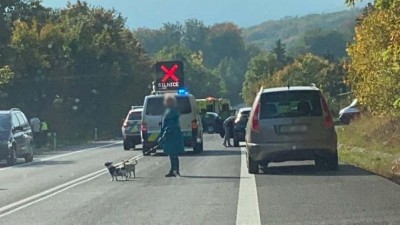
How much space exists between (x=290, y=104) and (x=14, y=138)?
1213cm

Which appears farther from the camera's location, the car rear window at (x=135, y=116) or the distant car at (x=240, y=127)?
the car rear window at (x=135, y=116)

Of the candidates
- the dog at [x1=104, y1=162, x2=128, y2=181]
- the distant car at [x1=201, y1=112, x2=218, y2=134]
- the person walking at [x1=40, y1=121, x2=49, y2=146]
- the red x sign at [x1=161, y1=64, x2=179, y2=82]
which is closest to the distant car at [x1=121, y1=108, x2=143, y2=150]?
the red x sign at [x1=161, y1=64, x2=179, y2=82]

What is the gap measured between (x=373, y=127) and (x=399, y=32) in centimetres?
1854

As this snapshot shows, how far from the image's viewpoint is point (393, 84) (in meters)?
35.8

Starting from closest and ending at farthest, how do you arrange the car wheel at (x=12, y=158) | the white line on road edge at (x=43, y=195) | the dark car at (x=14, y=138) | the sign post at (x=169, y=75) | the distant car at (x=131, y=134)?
the white line on road edge at (x=43, y=195) < the dark car at (x=14, y=138) < the car wheel at (x=12, y=158) < the distant car at (x=131, y=134) < the sign post at (x=169, y=75)

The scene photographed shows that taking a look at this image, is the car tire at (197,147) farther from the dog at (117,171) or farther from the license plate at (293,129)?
the license plate at (293,129)

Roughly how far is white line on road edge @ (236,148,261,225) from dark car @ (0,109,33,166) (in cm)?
1133

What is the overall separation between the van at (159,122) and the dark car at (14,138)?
3692 mm

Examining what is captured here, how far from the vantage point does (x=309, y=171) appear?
20703 mm

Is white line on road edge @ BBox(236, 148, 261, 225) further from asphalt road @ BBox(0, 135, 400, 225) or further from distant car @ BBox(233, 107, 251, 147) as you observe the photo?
distant car @ BBox(233, 107, 251, 147)

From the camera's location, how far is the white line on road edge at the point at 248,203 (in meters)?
13.0

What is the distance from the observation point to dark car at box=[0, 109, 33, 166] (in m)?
29.7

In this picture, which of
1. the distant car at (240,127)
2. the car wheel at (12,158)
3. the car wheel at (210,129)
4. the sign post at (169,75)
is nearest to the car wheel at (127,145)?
the distant car at (240,127)

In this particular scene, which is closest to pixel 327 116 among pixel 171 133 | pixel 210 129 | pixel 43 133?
pixel 171 133
